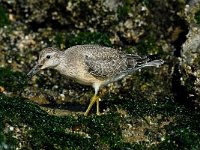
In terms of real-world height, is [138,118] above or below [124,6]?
below

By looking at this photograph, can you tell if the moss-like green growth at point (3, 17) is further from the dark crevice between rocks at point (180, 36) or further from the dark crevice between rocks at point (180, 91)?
the dark crevice between rocks at point (180, 91)

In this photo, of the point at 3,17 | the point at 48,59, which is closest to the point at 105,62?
the point at 48,59

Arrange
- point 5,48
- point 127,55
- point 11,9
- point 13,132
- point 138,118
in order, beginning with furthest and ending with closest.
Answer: point 11,9 → point 5,48 → point 127,55 → point 138,118 → point 13,132

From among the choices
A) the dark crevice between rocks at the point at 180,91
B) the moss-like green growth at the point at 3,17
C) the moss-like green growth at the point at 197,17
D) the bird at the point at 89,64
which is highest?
the moss-like green growth at the point at 197,17

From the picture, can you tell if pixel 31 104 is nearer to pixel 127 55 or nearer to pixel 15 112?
pixel 15 112

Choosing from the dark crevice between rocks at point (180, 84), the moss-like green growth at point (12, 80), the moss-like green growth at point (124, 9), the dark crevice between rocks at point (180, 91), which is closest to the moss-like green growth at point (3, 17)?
the moss-like green growth at point (12, 80)

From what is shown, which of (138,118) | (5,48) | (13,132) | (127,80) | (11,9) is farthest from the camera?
(11,9)

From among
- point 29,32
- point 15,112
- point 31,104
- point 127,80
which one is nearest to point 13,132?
point 15,112
